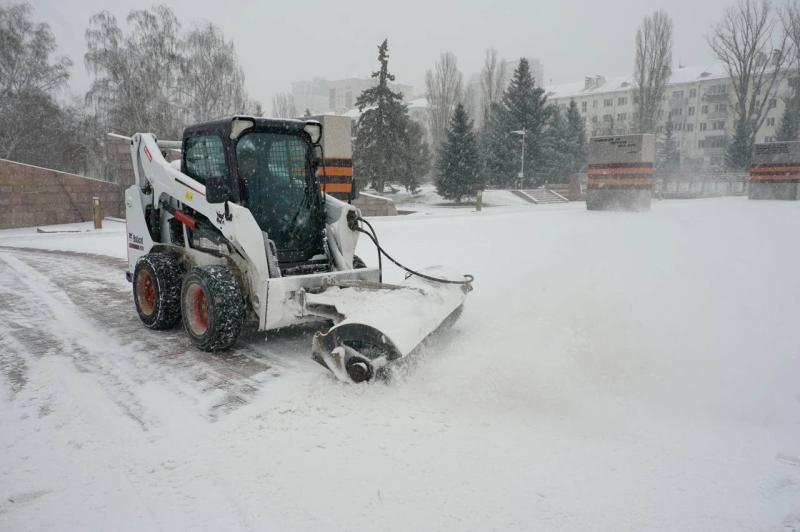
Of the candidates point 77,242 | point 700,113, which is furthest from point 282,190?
point 700,113

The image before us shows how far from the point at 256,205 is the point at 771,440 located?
180 inches

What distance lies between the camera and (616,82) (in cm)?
8450

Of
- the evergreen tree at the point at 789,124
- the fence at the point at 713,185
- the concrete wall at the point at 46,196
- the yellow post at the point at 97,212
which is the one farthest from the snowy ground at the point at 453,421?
the evergreen tree at the point at 789,124

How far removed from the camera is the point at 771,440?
11.9 feet

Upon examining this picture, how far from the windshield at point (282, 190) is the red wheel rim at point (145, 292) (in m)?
1.79

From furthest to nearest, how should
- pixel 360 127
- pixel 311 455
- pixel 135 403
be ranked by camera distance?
1. pixel 360 127
2. pixel 135 403
3. pixel 311 455

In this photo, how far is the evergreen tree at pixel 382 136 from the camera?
35188 mm

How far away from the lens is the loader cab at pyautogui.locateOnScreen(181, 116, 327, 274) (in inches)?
207

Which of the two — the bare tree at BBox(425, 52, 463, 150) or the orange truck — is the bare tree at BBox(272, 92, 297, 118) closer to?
the bare tree at BBox(425, 52, 463, 150)

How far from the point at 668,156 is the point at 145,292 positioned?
5847cm

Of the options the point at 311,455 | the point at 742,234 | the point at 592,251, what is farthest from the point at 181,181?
the point at 742,234

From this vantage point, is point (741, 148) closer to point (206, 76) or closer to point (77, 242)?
point (206, 76)

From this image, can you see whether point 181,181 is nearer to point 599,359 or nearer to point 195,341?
point 195,341

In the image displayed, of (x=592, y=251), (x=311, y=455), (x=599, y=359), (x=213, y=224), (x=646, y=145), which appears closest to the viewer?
(x=311, y=455)
